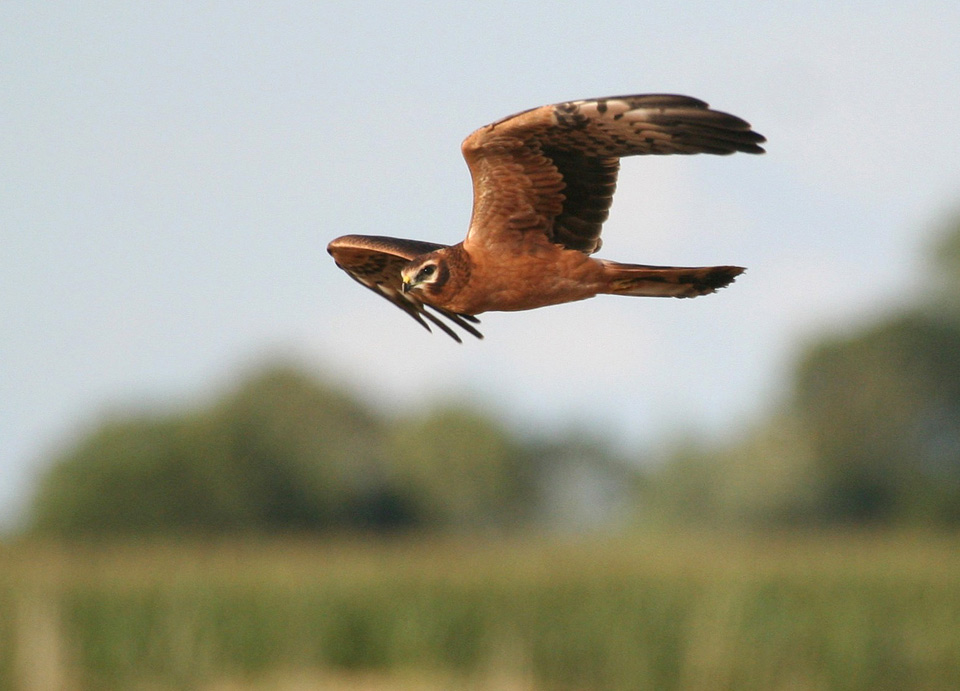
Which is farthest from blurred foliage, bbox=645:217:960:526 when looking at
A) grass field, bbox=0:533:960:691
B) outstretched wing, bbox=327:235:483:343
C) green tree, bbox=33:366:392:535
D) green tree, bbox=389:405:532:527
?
outstretched wing, bbox=327:235:483:343

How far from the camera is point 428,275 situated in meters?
4.19

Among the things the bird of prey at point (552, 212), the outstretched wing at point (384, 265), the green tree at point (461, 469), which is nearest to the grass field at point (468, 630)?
the outstretched wing at point (384, 265)

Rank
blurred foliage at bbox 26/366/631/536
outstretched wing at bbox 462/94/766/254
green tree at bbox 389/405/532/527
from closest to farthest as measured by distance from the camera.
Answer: outstretched wing at bbox 462/94/766/254
blurred foliage at bbox 26/366/631/536
green tree at bbox 389/405/532/527

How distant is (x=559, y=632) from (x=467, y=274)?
21.3 metres

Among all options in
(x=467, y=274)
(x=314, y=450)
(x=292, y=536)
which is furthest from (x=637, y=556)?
(x=314, y=450)

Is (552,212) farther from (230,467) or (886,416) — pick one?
(886,416)

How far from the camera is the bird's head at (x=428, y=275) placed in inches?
162

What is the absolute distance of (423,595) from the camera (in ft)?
84.8

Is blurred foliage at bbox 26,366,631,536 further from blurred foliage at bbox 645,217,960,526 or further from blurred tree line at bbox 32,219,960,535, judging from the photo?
blurred foliage at bbox 645,217,960,526

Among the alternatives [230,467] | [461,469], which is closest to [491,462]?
[461,469]

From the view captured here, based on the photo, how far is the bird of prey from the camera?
4188 mm

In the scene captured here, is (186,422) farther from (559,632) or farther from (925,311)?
(559,632)

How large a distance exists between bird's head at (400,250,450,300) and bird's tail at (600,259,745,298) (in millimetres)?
597

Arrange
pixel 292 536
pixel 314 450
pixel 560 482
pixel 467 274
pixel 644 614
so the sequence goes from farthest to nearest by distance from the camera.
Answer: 1. pixel 560 482
2. pixel 314 450
3. pixel 292 536
4. pixel 644 614
5. pixel 467 274
